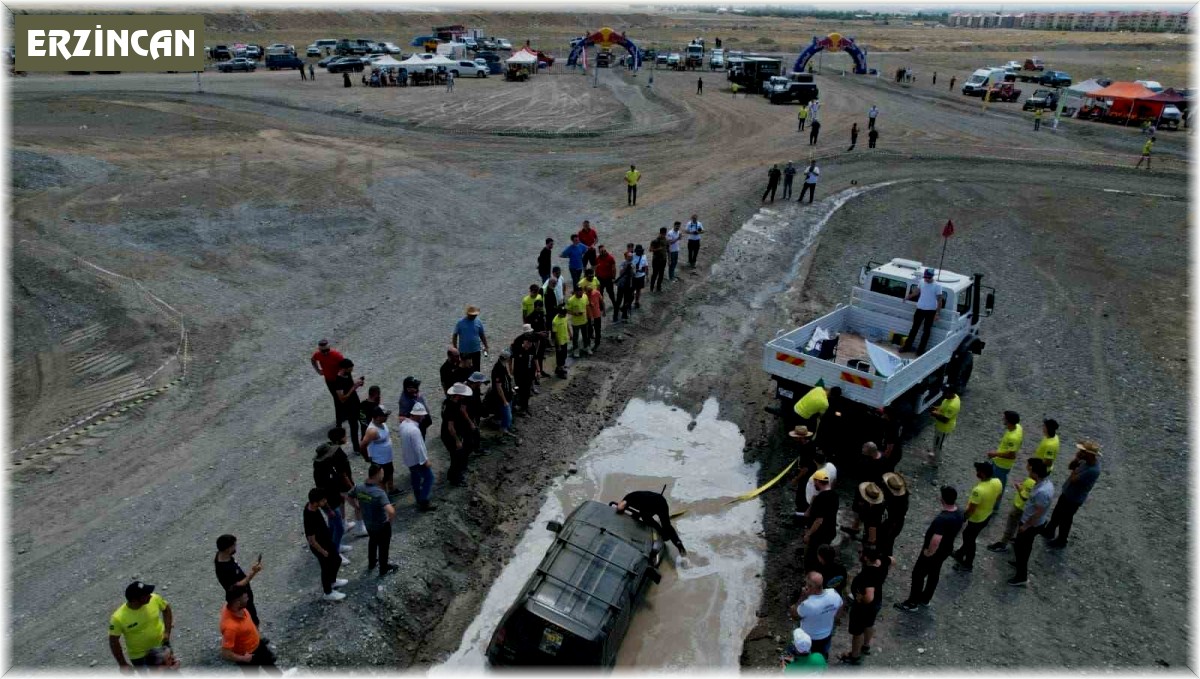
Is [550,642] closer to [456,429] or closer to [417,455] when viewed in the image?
[417,455]

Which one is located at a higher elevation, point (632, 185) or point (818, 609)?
point (632, 185)

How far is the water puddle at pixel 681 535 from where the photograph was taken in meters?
8.88

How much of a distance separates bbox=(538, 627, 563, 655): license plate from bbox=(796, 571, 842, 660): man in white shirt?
2.39 meters

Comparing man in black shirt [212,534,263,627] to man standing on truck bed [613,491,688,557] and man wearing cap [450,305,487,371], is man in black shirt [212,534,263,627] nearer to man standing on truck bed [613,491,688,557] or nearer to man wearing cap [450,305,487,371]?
man standing on truck bed [613,491,688,557]

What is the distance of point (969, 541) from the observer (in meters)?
9.58

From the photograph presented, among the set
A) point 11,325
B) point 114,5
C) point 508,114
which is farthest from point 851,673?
point 114,5

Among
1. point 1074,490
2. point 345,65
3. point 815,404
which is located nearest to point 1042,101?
point 815,404

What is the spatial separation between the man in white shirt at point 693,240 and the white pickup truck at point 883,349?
5861mm

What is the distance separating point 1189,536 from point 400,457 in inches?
445

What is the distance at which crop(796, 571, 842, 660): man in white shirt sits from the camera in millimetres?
7438

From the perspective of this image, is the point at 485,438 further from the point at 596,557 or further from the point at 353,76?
the point at 353,76

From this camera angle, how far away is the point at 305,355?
15156 mm

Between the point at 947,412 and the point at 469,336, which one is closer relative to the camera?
the point at 947,412

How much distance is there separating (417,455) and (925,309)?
9.26m
